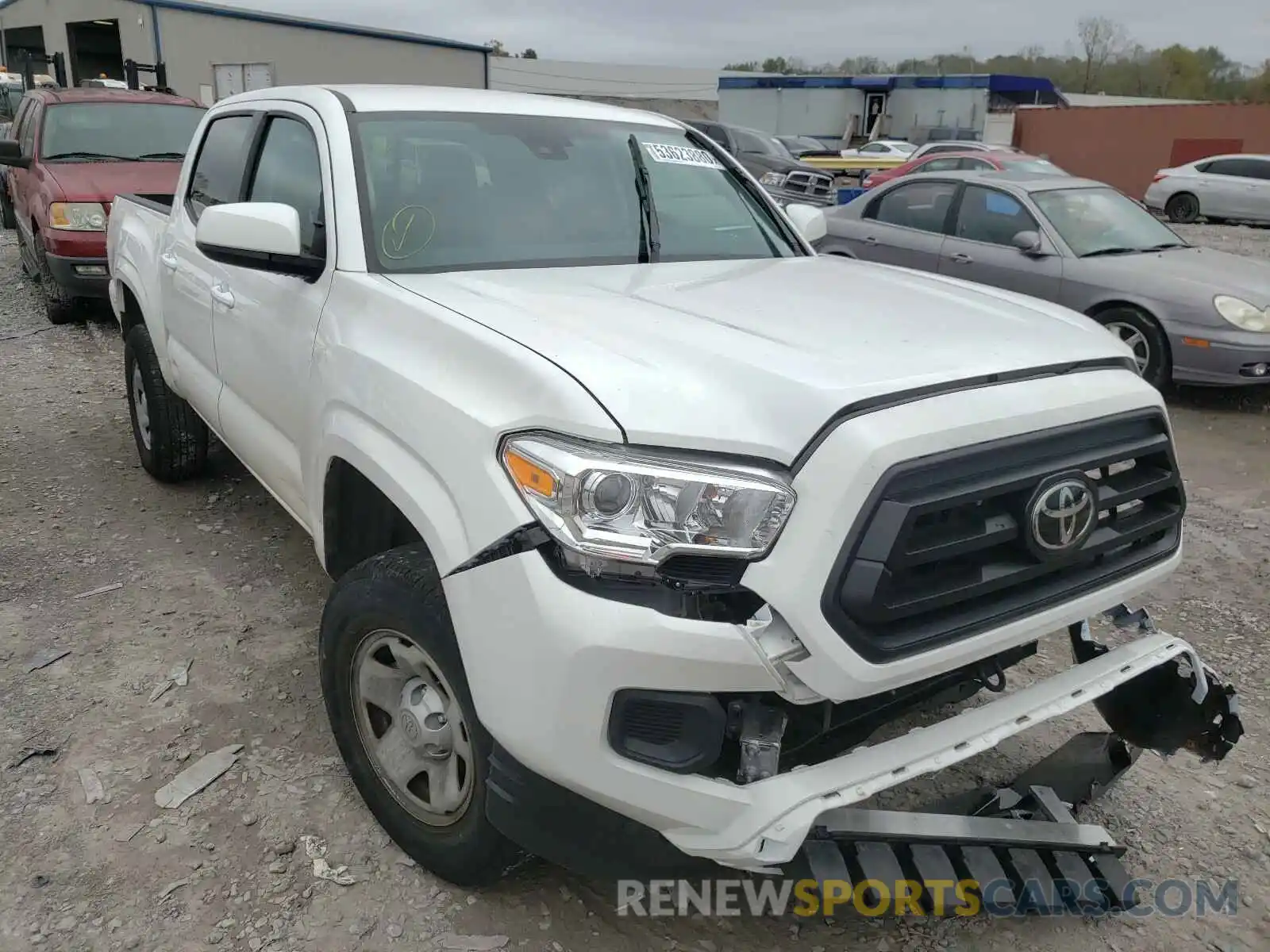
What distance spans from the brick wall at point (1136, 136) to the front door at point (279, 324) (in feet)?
96.8

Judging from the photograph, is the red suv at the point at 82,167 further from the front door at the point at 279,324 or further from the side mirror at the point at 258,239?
the side mirror at the point at 258,239

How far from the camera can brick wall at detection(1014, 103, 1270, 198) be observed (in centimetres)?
2780

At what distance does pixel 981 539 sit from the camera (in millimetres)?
1899

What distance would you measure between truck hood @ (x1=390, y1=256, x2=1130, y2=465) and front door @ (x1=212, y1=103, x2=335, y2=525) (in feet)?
1.42

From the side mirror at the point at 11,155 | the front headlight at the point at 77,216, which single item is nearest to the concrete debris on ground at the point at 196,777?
the front headlight at the point at 77,216

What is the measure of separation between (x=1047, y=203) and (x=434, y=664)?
7.05 meters

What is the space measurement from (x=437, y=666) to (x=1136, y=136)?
32.6 meters

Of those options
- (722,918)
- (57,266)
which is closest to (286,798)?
(722,918)

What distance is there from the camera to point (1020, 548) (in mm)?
1990

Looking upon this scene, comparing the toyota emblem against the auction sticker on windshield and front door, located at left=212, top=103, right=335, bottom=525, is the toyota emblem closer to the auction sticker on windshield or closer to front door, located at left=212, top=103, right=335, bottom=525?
front door, located at left=212, top=103, right=335, bottom=525

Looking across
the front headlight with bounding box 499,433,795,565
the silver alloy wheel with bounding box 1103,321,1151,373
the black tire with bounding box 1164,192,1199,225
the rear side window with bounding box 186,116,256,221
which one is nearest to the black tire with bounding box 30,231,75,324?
the rear side window with bounding box 186,116,256,221

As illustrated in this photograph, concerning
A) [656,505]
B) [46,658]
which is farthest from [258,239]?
[46,658]

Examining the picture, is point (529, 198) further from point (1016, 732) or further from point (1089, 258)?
point (1089, 258)

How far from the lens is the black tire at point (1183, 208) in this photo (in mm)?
19750
